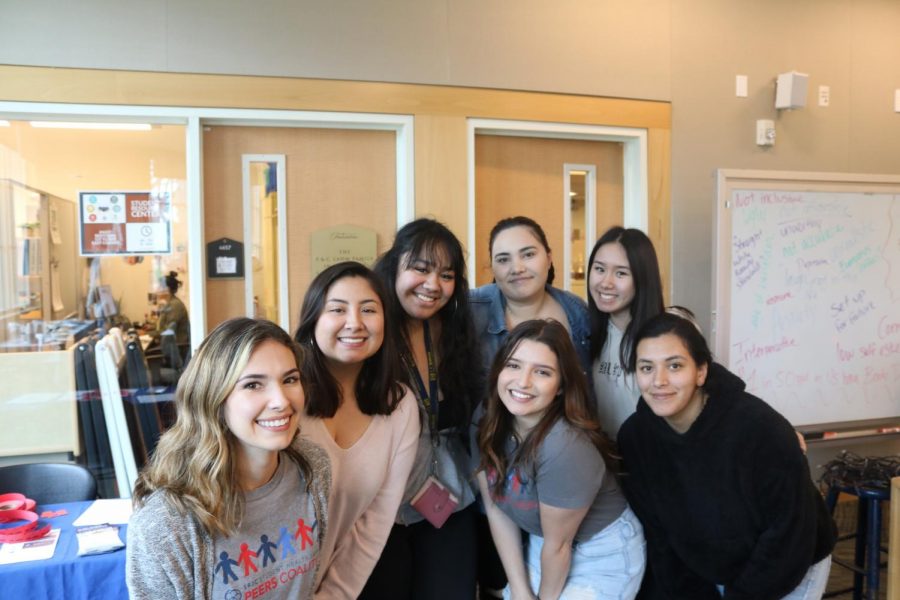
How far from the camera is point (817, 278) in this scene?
Answer: 10.7 feet

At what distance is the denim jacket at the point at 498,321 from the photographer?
1.96 m

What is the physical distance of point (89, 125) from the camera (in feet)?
9.75

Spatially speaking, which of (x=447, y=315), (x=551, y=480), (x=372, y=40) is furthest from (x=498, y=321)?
(x=372, y=40)

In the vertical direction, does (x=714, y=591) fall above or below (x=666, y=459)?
below

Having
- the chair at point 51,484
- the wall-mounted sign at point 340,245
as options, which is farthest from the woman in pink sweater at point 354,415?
the wall-mounted sign at point 340,245

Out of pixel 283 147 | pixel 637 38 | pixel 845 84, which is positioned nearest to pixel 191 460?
pixel 283 147

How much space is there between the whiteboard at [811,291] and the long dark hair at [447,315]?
1711 mm

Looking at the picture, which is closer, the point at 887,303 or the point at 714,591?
the point at 714,591

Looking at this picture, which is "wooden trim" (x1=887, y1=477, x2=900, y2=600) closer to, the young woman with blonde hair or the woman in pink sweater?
the woman in pink sweater

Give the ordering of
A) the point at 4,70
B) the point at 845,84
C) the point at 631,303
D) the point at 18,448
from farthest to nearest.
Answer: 1. the point at 845,84
2. the point at 18,448
3. the point at 4,70
4. the point at 631,303

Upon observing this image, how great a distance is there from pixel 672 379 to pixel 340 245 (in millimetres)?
2002

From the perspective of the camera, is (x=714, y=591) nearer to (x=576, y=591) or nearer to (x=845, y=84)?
(x=576, y=591)

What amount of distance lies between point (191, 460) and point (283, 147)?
2136 millimetres

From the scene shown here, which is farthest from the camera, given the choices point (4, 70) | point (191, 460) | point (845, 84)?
point (845, 84)
